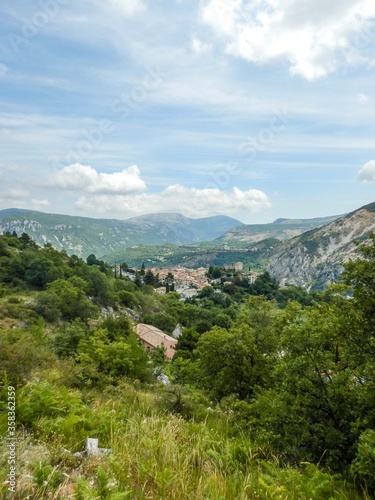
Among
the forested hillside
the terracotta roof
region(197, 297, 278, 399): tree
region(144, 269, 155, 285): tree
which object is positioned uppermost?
the forested hillside

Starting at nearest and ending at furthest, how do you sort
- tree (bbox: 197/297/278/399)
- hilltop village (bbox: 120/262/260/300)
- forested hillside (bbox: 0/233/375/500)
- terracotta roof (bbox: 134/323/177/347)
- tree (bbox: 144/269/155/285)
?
forested hillside (bbox: 0/233/375/500), tree (bbox: 197/297/278/399), terracotta roof (bbox: 134/323/177/347), hilltop village (bbox: 120/262/260/300), tree (bbox: 144/269/155/285)

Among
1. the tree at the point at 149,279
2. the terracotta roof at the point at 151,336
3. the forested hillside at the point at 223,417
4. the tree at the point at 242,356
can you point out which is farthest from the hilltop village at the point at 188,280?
the forested hillside at the point at 223,417

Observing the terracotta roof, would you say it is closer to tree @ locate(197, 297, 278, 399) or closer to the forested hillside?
the forested hillside

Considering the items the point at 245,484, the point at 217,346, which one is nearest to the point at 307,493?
the point at 245,484

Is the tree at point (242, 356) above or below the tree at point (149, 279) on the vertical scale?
above

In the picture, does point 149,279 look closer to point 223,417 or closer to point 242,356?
point 242,356

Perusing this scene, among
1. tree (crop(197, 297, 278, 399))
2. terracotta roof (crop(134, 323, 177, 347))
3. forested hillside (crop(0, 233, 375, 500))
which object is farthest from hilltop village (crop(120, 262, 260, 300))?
forested hillside (crop(0, 233, 375, 500))

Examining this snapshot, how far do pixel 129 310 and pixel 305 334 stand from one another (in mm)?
63828

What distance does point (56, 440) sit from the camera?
361cm

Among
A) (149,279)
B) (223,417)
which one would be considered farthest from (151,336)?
(149,279)

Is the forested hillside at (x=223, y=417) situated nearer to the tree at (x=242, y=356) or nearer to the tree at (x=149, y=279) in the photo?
the tree at (x=242, y=356)

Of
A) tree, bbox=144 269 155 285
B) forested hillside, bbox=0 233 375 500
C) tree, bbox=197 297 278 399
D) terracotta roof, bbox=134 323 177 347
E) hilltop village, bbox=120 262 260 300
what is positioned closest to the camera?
forested hillside, bbox=0 233 375 500

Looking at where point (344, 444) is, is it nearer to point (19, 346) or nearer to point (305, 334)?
point (305, 334)

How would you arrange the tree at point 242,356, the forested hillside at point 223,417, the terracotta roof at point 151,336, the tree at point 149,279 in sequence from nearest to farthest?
the forested hillside at point 223,417, the tree at point 242,356, the terracotta roof at point 151,336, the tree at point 149,279
